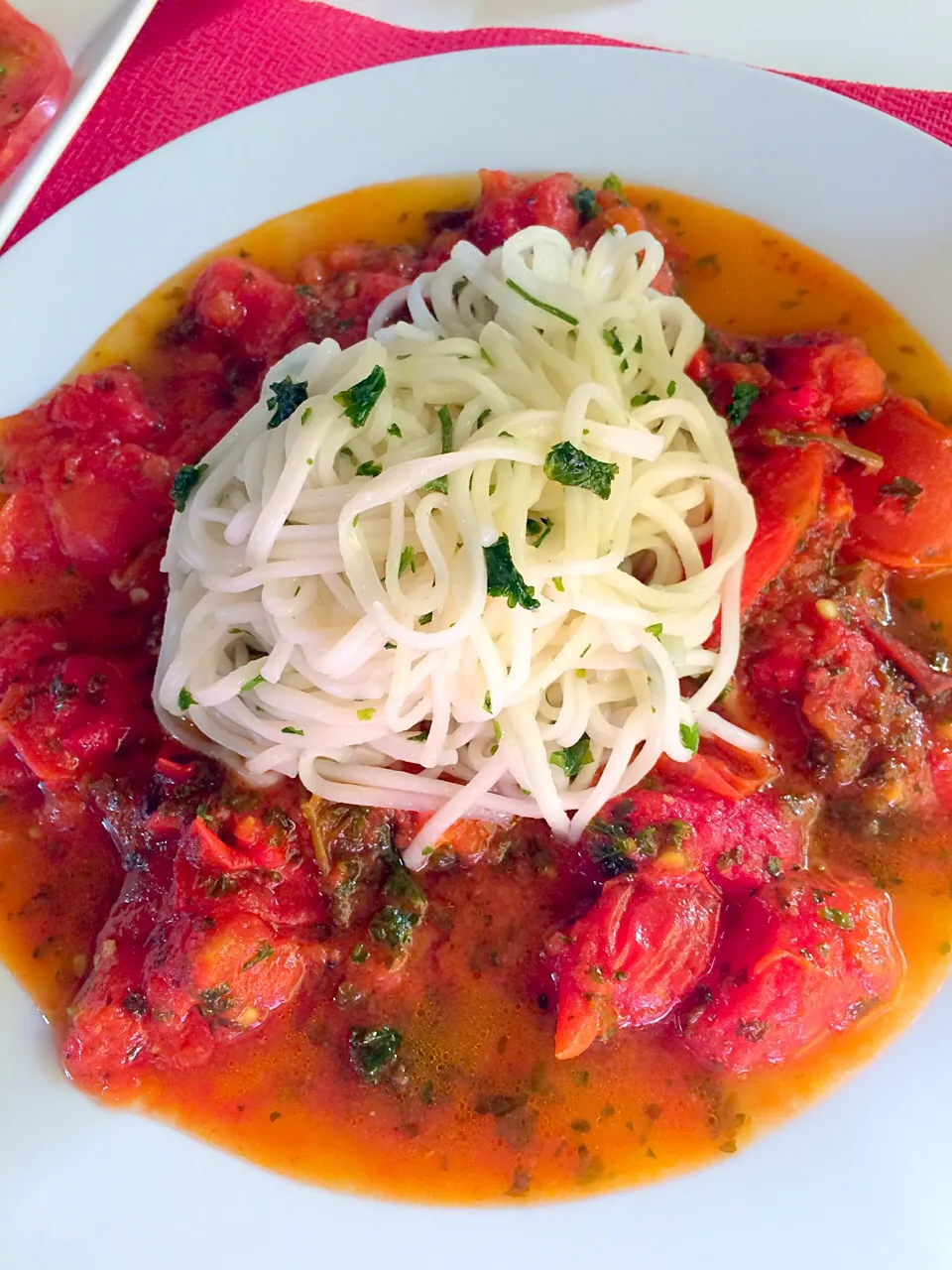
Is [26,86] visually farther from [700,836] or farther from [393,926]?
[700,836]

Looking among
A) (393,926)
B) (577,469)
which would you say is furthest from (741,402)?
(393,926)

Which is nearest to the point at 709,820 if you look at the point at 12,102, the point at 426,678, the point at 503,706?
the point at 503,706

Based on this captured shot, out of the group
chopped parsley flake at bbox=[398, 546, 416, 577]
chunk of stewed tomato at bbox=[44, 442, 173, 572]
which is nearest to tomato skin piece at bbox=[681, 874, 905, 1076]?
chopped parsley flake at bbox=[398, 546, 416, 577]

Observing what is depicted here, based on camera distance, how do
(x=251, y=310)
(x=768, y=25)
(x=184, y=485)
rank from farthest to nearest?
(x=768, y=25)
(x=251, y=310)
(x=184, y=485)

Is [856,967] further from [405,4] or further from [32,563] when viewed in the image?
[405,4]

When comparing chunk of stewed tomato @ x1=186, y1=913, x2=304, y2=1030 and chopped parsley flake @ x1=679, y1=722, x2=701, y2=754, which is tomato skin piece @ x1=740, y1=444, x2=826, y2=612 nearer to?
chopped parsley flake @ x1=679, y1=722, x2=701, y2=754

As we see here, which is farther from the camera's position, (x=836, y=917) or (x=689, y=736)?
(x=689, y=736)
